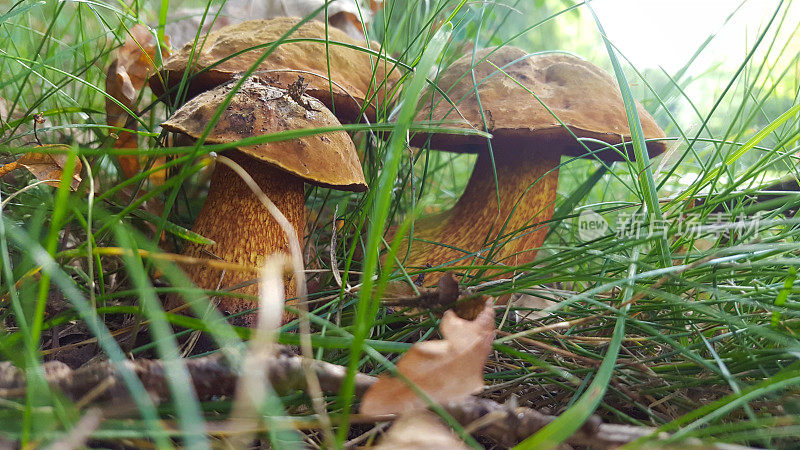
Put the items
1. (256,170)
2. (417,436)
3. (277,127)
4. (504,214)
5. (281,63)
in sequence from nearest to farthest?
(417,436), (277,127), (256,170), (281,63), (504,214)

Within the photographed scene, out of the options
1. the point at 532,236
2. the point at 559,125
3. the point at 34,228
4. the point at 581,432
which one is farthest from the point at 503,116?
the point at 34,228

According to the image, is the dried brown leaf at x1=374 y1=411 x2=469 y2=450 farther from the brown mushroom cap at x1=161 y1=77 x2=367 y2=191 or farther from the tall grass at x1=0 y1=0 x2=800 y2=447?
the brown mushroom cap at x1=161 y1=77 x2=367 y2=191

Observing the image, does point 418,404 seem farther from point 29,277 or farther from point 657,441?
point 29,277

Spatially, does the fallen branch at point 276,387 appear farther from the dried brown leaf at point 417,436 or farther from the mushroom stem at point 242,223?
the mushroom stem at point 242,223

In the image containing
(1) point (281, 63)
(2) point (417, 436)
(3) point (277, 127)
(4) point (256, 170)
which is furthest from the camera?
(1) point (281, 63)

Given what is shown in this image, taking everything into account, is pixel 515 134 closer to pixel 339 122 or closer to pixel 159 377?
pixel 339 122

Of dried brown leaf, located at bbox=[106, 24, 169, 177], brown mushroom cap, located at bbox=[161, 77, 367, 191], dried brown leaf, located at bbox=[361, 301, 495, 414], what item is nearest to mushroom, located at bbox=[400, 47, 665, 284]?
brown mushroom cap, located at bbox=[161, 77, 367, 191]

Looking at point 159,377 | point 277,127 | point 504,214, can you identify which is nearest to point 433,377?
point 159,377
